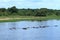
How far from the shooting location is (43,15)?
97.2 metres

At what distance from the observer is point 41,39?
3119cm

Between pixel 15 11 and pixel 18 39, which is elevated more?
pixel 18 39

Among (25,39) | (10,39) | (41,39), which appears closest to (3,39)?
(10,39)

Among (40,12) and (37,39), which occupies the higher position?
(37,39)

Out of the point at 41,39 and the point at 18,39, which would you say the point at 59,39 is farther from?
the point at 18,39

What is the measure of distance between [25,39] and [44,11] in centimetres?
7121

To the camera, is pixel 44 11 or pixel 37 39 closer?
pixel 37 39

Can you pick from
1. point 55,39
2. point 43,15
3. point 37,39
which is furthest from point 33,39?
point 43,15

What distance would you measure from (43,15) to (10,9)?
13.6 metres

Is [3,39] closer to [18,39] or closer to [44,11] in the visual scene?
[18,39]

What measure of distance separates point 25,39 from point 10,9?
6956cm

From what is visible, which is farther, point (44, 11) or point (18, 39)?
point (44, 11)

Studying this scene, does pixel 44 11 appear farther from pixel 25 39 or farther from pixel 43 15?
pixel 25 39

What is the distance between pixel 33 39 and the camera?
102 ft
